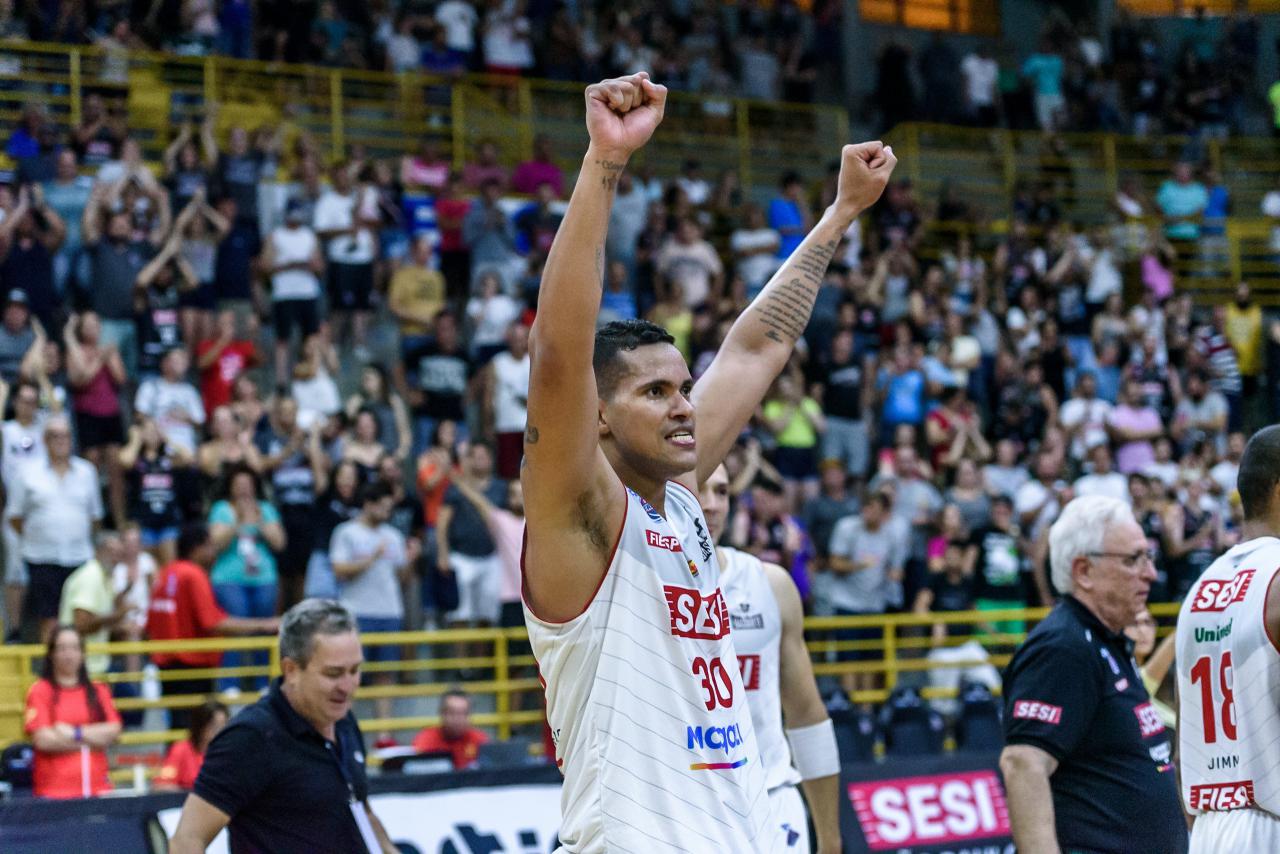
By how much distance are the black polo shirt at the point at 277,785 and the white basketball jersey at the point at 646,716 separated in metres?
2.17

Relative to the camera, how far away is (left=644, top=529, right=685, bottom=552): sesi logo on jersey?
14.7ft

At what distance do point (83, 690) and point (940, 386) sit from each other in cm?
1089

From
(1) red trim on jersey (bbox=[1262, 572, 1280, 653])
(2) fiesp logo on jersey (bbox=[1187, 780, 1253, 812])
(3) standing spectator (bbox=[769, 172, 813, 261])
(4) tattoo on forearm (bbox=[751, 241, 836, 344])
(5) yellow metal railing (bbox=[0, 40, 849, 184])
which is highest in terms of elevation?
(5) yellow metal railing (bbox=[0, 40, 849, 184])

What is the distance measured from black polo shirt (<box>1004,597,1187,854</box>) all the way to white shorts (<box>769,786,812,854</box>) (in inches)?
46.3

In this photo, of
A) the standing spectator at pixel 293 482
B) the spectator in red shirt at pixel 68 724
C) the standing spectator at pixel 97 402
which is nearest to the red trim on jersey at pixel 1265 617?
the spectator in red shirt at pixel 68 724

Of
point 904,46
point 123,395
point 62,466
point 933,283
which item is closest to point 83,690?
point 62,466

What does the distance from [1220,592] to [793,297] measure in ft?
6.46

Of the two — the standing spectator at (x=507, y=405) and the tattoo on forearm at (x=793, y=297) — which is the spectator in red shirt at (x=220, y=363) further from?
the tattoo on forearm at (x=793, y=297)

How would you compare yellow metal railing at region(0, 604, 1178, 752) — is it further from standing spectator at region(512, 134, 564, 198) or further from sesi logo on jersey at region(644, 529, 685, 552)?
sesi logo on jersey at region(644, 529, 685, 552)

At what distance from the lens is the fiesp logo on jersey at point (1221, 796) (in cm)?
612

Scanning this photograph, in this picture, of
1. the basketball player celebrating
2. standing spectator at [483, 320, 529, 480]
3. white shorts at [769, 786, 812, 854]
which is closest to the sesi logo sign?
the basketball player celebrating

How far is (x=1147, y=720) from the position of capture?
20.7ft

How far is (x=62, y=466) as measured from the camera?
13.8 m

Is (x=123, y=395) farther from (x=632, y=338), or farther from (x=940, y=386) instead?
(x=632, y=338)
